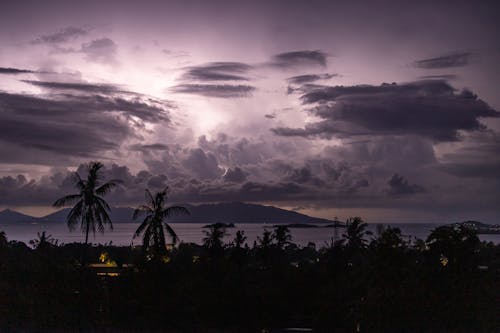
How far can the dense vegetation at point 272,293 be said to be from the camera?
23844mm

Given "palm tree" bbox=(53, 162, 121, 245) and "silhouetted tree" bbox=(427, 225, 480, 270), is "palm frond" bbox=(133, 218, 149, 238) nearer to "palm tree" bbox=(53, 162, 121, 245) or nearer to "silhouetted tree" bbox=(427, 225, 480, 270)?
"palm tree" bbox=(53, 162, 121, 245)

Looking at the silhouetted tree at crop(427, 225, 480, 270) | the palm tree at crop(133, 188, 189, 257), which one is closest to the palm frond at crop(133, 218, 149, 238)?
the palm tree at crop(133, 188, 189, 257)

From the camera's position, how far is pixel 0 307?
2289cm

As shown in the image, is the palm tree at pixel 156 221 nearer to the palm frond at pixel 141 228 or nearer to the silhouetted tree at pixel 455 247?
the palm frond at pixel 141 228

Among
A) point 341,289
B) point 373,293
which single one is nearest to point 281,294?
point 341,289

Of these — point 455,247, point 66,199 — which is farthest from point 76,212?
point 455,247

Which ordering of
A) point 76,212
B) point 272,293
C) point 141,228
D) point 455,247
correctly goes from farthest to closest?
point 141,228
point 76,212
point 272,293
point 455,247

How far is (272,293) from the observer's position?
1152 inches

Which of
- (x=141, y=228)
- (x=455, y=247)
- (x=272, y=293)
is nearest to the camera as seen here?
(x=455, y=247)

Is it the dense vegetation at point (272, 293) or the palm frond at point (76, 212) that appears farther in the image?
the palm frond at point (76, 212)

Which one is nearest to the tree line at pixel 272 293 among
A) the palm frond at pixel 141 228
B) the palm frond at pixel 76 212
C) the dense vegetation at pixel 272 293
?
the dense vegetation at pixel 272 293

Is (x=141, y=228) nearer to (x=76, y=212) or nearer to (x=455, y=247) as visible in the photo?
(x=76, y=212)

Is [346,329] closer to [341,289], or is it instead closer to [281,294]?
[341,289]

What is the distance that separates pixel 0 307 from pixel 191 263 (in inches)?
404
